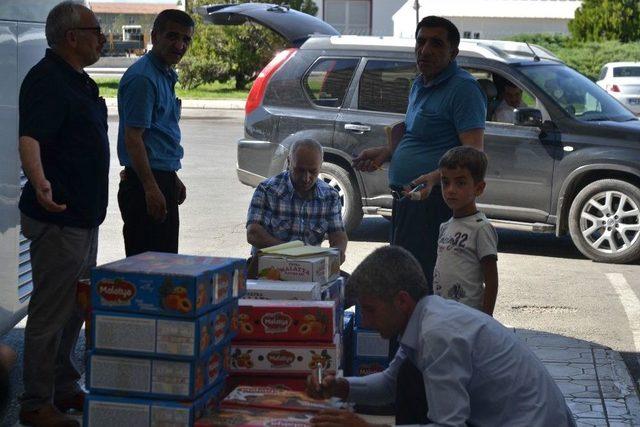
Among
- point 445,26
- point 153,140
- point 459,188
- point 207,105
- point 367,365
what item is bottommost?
point 207,105

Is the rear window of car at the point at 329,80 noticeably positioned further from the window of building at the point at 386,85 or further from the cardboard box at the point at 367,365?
the cardboard box at the point at 367,365

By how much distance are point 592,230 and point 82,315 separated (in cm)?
584

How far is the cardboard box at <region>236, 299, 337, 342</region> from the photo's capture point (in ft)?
15.8

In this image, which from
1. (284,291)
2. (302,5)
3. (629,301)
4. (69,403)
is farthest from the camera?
(302,5)

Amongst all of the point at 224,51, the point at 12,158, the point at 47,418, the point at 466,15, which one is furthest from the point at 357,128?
the point at 466,15

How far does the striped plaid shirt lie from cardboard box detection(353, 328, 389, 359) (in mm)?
969

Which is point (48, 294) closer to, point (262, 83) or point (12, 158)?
point (12, 158)

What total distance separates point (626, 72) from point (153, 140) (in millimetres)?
27228

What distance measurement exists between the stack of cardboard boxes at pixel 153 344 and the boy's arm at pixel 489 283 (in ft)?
4.35

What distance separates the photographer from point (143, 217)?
6.23 meters

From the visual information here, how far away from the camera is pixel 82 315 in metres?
5.94

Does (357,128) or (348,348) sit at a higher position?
(357,128)

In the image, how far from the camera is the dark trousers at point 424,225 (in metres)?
5.96

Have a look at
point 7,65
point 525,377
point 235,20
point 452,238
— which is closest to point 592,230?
point 235,20
